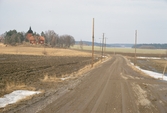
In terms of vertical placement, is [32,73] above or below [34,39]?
below

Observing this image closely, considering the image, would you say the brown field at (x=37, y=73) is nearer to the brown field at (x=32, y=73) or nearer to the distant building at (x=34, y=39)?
the brown field at (x=32, y=73)

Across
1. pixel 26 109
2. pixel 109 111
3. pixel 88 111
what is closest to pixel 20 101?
pixel 26 109

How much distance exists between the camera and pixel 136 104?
1060 cm

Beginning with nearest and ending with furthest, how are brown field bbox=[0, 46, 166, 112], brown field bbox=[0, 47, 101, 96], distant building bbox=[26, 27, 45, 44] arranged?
brown field bbox=[0, 46, 166, 112], brown field bbox=[0, 47, 101, 96], distant building bbox=[26, 27, 45, 44]

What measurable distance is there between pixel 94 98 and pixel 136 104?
7.11 ft

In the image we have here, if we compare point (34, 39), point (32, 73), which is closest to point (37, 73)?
point (32, 73)

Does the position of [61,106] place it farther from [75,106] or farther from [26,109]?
[26,109]

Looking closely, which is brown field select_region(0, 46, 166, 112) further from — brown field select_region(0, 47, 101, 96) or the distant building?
the distant building

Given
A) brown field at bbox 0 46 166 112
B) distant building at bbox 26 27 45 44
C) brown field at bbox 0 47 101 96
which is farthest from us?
distant building at bbox 26 27 45 44

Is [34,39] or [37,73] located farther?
[34,39]

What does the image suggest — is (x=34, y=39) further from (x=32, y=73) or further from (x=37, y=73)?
(x=32, y=73)

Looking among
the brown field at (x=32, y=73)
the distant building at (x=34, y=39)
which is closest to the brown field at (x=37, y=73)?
the brown field at (x=32, y=73)

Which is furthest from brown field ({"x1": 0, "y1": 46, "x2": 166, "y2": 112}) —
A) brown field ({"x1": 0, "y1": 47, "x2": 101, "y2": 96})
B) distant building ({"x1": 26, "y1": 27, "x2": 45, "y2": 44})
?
distant building ({"x1": 26, "y1": 27, "x2": 45, "y2": 44})

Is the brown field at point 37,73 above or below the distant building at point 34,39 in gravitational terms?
below
